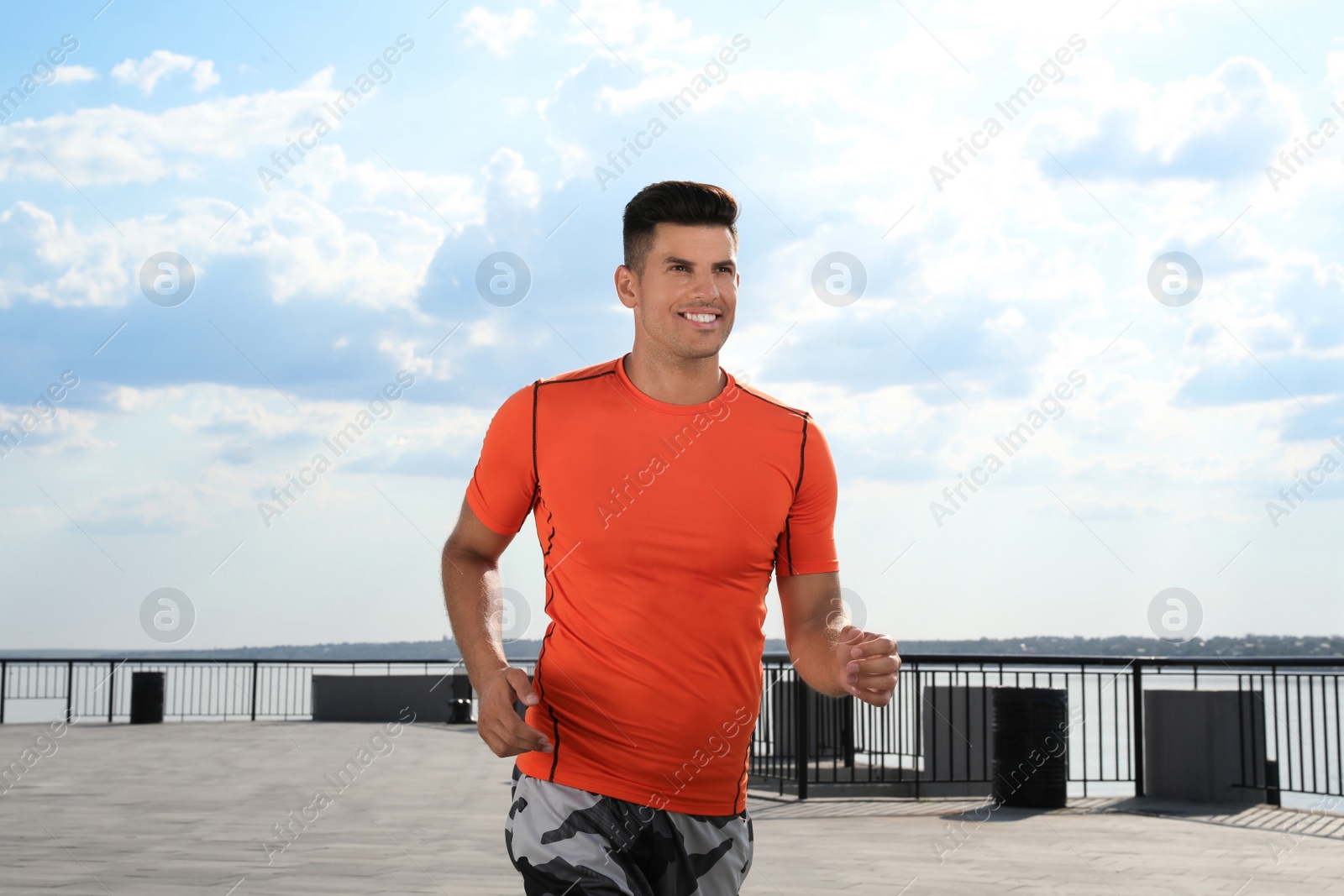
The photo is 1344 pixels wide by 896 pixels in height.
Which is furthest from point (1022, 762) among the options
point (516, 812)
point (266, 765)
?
point (516, 812)

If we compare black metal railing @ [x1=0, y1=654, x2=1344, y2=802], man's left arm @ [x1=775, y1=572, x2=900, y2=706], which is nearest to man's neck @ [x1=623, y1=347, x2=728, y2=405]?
man's left arm @ [x1=775, y1=572, x2=900, y2=706]

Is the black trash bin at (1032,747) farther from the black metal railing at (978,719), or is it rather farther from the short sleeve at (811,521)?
the short sleeve at (811,521)

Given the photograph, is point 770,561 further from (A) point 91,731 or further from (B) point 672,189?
(A) point 91,731

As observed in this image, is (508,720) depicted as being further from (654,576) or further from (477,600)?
(477,600)

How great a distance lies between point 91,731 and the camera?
19.2 metres

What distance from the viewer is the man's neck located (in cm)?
302

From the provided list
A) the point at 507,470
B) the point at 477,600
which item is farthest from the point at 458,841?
the point at 507,470

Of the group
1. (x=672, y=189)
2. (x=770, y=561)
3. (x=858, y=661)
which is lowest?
(x=858, y=661)

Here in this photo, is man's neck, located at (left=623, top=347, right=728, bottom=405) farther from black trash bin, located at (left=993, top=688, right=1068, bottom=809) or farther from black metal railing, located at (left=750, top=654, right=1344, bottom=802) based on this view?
black trash bin, located at (left=993, top=688, right=1068, bottom=809)

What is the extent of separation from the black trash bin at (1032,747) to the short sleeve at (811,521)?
29.0 feet

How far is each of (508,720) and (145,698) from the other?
69.4ft

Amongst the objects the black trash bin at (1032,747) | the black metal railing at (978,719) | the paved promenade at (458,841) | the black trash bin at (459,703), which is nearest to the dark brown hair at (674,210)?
the paved promenade at (458,841)

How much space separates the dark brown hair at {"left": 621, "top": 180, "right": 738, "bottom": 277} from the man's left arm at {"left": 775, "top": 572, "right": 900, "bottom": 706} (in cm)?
90

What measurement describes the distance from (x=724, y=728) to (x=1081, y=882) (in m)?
5.60
